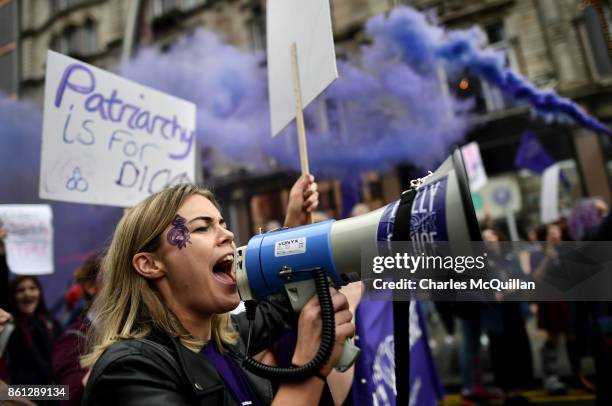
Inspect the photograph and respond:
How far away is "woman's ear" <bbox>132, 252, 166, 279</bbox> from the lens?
4.30 feet

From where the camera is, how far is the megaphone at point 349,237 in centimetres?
95

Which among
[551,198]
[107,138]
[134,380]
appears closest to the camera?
[134,380]

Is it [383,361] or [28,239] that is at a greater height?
[28,239]

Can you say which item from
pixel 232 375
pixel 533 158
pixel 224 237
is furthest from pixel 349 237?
pixel 533 158

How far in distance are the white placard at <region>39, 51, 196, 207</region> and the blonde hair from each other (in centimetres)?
133

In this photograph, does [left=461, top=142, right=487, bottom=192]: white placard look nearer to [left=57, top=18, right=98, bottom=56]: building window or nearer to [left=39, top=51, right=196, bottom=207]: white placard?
[left=39, top=51, right=196, bottom=207]: white placard

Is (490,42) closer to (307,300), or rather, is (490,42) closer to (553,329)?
(553,329)

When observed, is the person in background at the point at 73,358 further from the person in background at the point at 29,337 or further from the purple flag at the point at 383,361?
the purple flag at the point at 383,361

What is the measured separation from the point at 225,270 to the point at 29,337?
7.15ft

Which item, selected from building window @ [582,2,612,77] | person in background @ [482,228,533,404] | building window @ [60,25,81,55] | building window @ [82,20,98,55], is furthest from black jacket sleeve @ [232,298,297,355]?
building window @ [82,20,98,55]

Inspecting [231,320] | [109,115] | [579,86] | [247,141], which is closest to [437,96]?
[579,86]

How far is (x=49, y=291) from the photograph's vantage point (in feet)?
21.9

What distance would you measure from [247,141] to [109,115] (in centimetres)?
686

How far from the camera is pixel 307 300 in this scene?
3.87 ft
